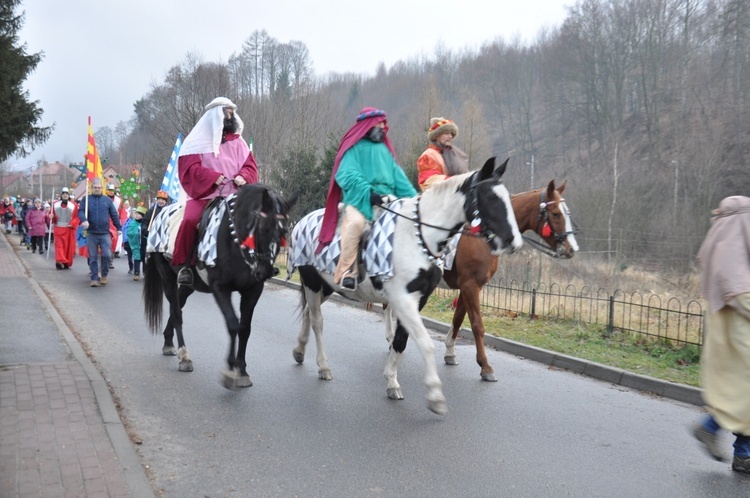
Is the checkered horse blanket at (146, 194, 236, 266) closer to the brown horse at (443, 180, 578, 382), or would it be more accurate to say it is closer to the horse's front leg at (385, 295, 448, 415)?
the horse's front leg at (385, 295, 448, 415)

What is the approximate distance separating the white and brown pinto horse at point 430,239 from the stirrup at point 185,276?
168 centimetres

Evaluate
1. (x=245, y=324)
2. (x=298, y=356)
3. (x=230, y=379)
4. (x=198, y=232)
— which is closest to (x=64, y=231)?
(x=298, y=356)

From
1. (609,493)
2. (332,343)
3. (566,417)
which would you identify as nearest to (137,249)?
(332,343)

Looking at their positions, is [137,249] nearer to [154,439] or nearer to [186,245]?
[186,245]

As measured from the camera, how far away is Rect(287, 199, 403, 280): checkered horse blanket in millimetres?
6266

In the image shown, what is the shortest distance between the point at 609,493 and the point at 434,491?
1188 mm

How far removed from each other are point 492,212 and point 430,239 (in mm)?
677

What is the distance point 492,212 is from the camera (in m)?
5.80

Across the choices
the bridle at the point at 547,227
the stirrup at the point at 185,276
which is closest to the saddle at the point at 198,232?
the stirrup at the point at 185,276

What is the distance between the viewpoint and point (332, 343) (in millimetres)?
9430

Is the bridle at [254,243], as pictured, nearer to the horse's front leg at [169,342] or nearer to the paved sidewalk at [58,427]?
the paved sidewalk at [58,427]

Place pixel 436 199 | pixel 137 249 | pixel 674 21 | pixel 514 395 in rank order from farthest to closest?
pixel 674 21, pixel 137 249, pixel 514 395, pixel 436 199

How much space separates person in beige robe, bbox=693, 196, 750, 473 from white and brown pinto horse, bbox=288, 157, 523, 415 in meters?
1.52

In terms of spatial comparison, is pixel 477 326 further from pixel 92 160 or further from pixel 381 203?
pixel 92 160
